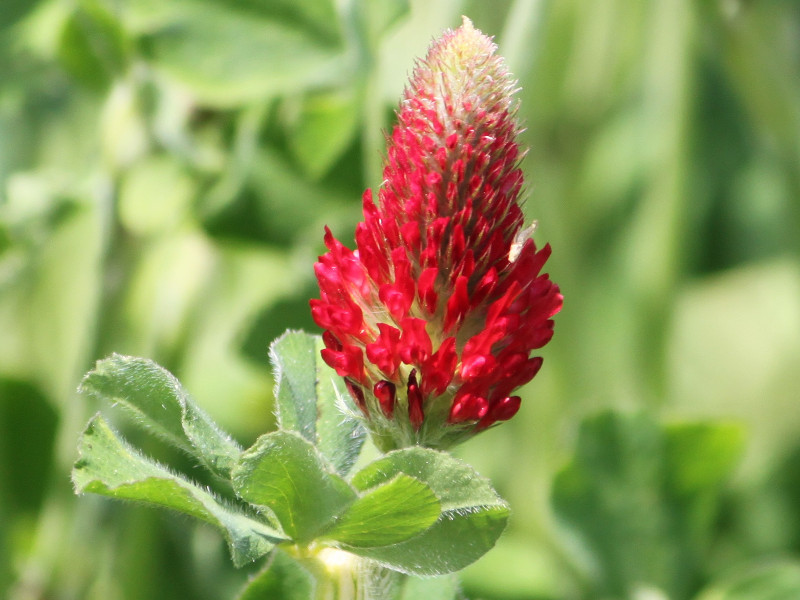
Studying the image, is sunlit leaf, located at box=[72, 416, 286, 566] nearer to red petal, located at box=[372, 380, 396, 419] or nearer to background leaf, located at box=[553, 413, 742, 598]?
red petal, located at box=[372, 380, 396, 419]

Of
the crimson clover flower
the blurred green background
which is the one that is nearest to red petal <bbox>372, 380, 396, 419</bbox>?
the crimson clover flower

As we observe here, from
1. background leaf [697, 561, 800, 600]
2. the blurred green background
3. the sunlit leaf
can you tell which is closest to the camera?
the sunlit leaf

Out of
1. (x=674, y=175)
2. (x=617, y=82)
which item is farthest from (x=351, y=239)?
(x=617, y=82)

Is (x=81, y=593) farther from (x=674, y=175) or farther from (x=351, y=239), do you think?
(x=674, y=175)

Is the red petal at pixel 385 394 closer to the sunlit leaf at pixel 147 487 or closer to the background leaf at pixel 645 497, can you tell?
the sunlit leaf at pixel 147 487

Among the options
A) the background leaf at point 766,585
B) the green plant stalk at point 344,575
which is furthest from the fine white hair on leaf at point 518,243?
the background leaf at point 766,585

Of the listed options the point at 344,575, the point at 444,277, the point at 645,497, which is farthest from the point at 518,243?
the point at 645,497
